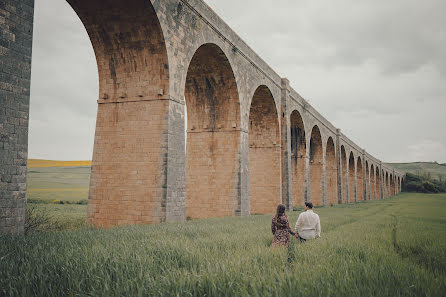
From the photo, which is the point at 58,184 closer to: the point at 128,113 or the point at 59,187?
the point at 59,187

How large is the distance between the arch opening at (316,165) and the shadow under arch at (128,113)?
868 inches

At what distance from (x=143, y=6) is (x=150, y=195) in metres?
5.60

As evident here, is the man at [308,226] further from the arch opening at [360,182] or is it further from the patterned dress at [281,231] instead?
the arch opening at [360,182]

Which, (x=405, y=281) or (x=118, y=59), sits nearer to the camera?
(x=405, y=281)

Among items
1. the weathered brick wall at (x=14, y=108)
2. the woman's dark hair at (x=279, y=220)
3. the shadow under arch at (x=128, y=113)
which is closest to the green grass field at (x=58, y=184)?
the shadow under arch at (x=128, y=113)

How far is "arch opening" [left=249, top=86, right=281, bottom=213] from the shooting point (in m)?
20.2

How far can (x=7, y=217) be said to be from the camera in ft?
19.2

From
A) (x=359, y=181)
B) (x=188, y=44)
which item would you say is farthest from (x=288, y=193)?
(x=359, y=181)

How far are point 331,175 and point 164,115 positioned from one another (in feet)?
94.9

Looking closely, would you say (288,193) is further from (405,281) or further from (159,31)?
(405,281)

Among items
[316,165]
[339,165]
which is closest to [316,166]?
[316,165]

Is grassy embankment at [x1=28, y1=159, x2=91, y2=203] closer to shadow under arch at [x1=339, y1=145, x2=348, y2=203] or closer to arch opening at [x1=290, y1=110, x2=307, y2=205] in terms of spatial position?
arch opening at [x1=290, y1=110, x2=307, y2=205]

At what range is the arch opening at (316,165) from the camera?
2973 cm

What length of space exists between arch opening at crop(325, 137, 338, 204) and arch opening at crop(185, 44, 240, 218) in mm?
21871
